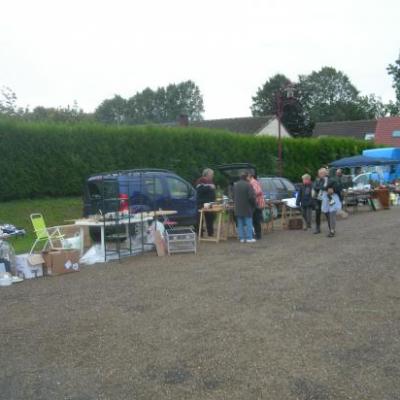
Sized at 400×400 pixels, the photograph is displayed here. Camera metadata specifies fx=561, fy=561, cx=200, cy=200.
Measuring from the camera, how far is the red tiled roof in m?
53.7

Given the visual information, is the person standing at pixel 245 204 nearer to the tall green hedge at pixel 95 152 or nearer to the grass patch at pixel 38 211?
the grass patch at pixel 38 211

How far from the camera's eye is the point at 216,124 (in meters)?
49.5

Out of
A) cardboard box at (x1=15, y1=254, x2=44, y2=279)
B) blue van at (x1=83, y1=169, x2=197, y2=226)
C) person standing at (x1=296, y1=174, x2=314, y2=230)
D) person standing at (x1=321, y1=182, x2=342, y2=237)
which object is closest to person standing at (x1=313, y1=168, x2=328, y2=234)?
person standing at (x1=321, y1=182, x2=342, y2=237)

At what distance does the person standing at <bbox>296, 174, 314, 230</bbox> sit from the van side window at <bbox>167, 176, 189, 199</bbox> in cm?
348

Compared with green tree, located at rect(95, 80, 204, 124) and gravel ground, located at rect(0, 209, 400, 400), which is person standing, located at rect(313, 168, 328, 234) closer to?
gravel ground, located at rect(0, 209, 400, 400)

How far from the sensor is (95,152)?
1938 centimetres

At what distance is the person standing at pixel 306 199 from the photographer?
15.3m

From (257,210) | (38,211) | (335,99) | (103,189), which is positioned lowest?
(38,211)

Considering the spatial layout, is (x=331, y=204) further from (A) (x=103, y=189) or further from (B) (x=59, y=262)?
(B) (x=59, y=262)

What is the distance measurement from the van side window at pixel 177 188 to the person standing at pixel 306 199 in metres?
3.48

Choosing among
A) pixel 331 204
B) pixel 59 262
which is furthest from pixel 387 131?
pixel 59 262

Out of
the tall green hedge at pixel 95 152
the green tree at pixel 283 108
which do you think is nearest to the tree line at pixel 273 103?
the green tree at pixel 283 108

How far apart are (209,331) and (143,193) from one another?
23.9 ft

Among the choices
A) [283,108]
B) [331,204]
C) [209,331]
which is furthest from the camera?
[283,108]
